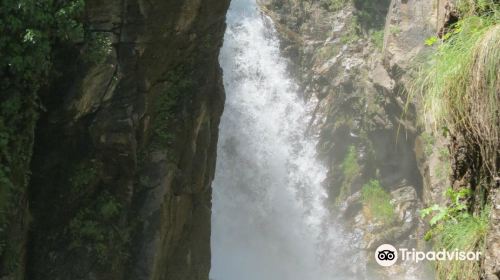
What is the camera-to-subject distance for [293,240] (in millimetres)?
21062

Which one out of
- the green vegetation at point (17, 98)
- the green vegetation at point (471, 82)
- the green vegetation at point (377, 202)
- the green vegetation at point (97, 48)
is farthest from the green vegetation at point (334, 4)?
the green vegetation at point (471, 82)

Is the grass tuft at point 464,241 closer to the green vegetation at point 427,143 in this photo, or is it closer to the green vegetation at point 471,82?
the green vegetation at point 471,82

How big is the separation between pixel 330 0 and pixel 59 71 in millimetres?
17665

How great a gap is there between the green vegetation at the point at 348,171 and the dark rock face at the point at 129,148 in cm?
1057

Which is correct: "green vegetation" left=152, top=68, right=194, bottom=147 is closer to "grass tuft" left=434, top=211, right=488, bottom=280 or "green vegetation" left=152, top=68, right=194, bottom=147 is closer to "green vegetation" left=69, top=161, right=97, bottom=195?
"green vegetation" left=69, top=161, right=97, bottom=195

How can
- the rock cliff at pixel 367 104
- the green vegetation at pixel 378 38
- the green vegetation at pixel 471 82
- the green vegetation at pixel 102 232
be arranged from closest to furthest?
the green vegetation at pixel 471 82
the green vegetation at pixel 102 232
the rock cliff at pixel 367 104
the green vegetation at pixel 378 38

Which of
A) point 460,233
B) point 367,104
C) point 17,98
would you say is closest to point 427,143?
point 367,104

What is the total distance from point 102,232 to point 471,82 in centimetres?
565

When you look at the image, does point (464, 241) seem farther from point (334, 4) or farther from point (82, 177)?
point (334, 4)

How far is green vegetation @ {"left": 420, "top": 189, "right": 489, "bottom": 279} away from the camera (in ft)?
11.9

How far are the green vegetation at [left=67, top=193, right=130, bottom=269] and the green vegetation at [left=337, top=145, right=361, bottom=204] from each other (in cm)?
1321

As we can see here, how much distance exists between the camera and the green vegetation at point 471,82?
3.53m

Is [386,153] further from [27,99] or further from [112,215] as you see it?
[27,99]

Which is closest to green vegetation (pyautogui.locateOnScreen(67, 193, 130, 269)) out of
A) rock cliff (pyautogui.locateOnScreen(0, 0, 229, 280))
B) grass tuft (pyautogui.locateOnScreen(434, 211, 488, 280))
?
rock cliff (pyautogui.locateOnScreen(0, 0, 229, 280))
